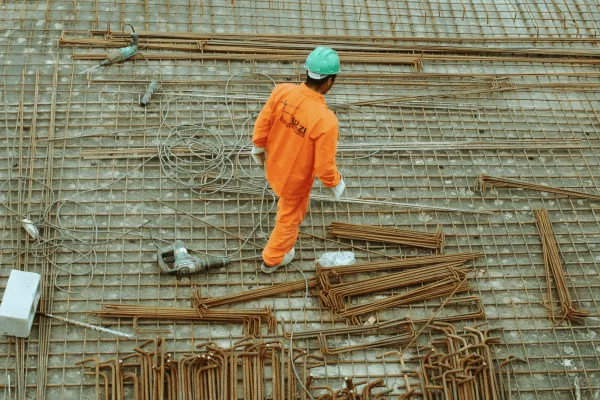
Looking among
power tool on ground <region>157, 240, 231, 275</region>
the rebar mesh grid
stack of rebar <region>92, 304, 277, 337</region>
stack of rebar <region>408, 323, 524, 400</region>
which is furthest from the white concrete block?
stack of rebar <region>408, 323, 524, 400</region>

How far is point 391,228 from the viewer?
18.2 feet

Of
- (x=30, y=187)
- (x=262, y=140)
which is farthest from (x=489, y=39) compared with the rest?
(x=30, y=187)

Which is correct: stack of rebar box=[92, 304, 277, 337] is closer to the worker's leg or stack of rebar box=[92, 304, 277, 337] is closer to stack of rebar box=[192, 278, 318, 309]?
stack of rebar box=[192, 278, 318, 309]

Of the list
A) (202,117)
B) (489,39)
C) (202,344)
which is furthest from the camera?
(489,39)

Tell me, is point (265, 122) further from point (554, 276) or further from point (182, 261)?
point (554, 276)

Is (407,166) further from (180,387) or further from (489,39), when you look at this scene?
(180,387)

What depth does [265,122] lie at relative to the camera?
4.66m

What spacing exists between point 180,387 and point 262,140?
1772mm

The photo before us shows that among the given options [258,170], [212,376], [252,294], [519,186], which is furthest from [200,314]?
[519,186]

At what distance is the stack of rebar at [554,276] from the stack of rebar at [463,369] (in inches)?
23.4

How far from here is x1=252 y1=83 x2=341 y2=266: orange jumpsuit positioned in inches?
174

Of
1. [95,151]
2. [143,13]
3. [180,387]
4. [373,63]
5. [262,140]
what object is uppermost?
[143,13]

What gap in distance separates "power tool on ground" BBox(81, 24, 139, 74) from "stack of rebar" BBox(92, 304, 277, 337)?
2.64m

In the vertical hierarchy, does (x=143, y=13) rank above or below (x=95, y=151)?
above
